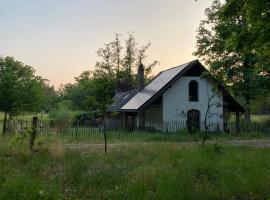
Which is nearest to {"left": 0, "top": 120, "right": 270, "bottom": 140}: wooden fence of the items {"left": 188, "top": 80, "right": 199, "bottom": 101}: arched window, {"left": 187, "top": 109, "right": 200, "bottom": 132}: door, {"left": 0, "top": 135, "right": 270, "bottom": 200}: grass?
{"left": 187, "top": 109, "right": 200, "bottom": 132}: door

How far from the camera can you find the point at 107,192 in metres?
8.17

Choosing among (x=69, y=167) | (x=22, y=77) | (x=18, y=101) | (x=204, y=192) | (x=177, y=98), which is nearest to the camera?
(x=204, y=192)

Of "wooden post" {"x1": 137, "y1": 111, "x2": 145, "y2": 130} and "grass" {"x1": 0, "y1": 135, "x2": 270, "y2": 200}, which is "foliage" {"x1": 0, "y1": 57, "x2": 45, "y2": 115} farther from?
"grass" {"x1": 0, "y1": 135, "x2": 270, "y2": 200}

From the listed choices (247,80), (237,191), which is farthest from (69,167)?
(247,80)

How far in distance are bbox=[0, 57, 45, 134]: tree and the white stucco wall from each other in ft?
48.9

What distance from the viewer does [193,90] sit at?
3003cm

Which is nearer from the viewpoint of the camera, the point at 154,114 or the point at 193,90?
the point at 193,90

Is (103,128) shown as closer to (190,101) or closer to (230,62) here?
(190,101)

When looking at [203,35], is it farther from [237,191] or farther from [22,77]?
[237,191]

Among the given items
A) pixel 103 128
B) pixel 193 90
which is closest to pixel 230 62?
pixel 193 90

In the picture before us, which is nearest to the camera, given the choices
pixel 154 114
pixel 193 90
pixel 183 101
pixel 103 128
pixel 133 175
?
pixel 133 175

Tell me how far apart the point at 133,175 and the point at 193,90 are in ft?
70.2

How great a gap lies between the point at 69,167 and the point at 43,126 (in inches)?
501

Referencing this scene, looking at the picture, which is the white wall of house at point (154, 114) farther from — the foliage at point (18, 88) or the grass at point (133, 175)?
the grass at point (133, 175)
